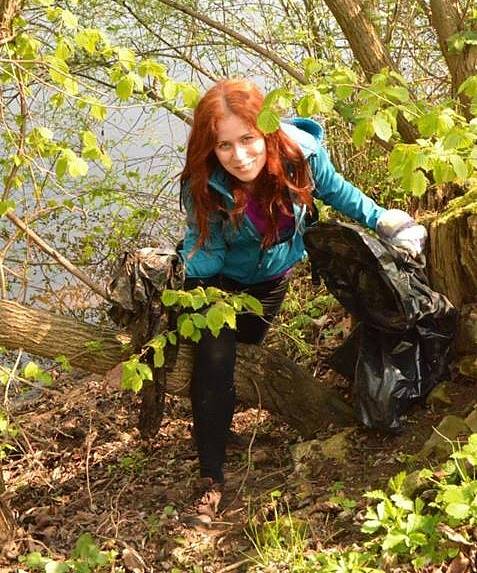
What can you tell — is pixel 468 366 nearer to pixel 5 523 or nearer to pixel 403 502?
pixel 403 502

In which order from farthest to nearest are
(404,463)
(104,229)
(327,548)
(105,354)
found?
(104,229) → (105,354) → (404,463) → (327,548)

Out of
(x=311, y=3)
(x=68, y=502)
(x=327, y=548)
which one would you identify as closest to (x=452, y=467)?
(x=327, y=548)

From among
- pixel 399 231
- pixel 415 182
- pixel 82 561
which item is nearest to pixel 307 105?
pixel 415 182

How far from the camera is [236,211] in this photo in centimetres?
300

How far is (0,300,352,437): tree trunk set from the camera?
10.6ft

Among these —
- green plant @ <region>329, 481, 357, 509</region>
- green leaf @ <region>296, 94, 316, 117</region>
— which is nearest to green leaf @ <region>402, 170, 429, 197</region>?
green leaf @ <region>296, 94, 316, 117</region>

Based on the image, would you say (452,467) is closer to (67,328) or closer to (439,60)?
(67,328)

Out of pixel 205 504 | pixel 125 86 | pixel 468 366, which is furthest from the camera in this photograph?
pixel 468 366

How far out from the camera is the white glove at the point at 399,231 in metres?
3.13

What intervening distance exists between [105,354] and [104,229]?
2565 mm

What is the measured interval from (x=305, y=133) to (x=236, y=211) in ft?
1.55

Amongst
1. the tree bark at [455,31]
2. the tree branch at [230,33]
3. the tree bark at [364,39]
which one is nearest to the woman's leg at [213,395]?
the tree bark at [364,39]

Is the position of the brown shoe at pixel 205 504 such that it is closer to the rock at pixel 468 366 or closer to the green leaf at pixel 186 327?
the green leaf at pixel 186 327

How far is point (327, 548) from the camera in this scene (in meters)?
2.66
